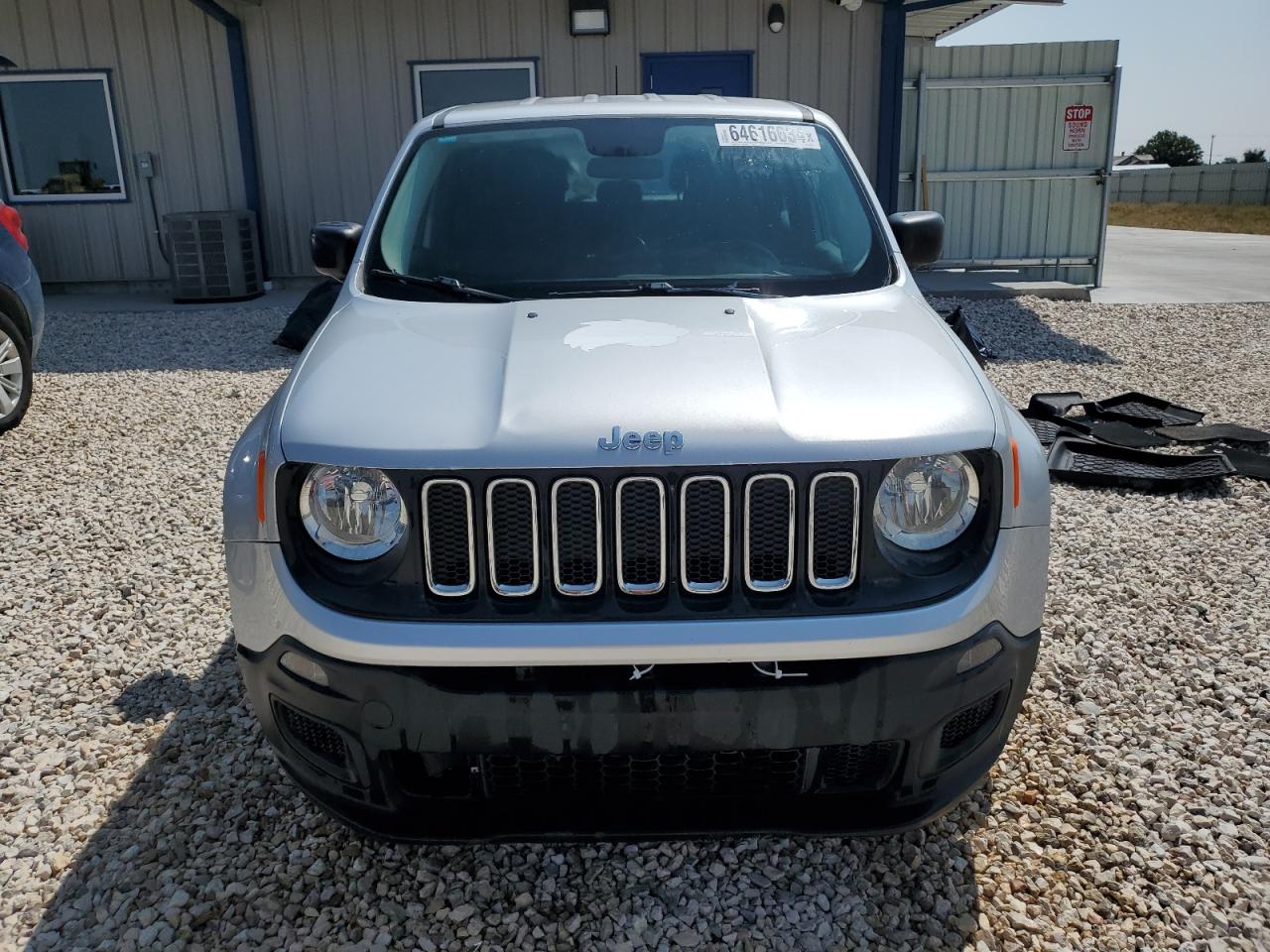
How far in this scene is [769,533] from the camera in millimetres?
2102

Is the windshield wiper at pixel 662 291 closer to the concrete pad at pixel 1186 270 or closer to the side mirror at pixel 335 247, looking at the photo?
the side mirror at pixel 335 247

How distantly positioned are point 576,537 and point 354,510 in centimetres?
47

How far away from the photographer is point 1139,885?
246cm

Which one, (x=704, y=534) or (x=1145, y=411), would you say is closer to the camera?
(x=704, y=534)

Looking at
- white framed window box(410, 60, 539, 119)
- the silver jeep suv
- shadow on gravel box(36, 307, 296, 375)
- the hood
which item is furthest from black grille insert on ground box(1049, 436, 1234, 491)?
white framed window box(410, 60, 539, 119)

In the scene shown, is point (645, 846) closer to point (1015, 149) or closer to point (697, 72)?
point (697, 72)

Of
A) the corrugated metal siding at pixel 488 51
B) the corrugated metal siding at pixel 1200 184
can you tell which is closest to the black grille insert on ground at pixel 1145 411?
the corrugated metal siding at pixel 488 51

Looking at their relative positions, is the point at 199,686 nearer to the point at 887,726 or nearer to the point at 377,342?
the point at 377,342

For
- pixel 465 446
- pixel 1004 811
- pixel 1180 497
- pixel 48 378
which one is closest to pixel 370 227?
pixel 465 446

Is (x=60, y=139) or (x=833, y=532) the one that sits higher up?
(x=60, y=139)

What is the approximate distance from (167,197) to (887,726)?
12558 mm

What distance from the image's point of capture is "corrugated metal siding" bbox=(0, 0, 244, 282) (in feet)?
38.9

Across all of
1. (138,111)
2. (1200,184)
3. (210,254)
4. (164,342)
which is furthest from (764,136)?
(1200,184)

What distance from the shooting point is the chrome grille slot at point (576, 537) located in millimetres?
2070
